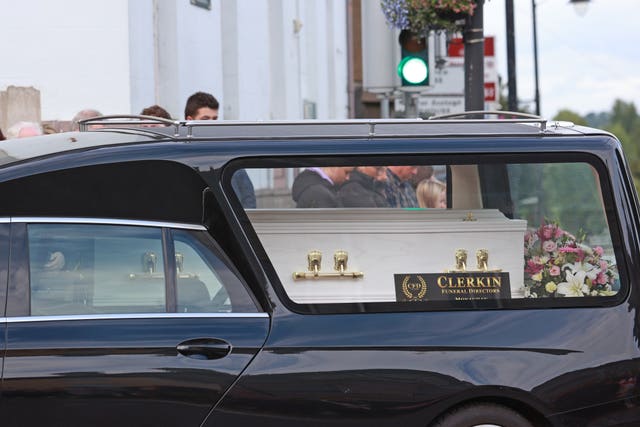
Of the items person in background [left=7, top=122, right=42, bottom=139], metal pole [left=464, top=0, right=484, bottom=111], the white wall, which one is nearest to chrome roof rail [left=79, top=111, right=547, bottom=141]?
person in background [left=7, top=122, right=42, bottom=139]

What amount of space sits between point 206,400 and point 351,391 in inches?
21.5

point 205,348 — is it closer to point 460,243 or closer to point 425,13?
point 460,243

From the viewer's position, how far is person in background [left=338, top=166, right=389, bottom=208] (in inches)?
220

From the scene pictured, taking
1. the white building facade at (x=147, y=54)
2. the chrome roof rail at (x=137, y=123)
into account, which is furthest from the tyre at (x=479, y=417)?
the white building facade at (x=147, y=54)

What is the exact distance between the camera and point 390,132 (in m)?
5.19

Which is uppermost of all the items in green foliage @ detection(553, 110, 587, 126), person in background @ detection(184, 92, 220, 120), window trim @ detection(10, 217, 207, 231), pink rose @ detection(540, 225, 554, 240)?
green foliage @ detection(553, 110, 587, 126)

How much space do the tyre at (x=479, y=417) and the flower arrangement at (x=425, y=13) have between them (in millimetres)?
6222

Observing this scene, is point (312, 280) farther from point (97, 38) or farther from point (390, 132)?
point (97, 38)

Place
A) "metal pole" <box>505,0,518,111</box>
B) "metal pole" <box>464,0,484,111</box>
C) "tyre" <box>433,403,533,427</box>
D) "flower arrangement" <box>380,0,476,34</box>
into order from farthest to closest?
"metal pole" <box>505,0,518,111</box>
"flower arrangement" <box>380,0,476,34</box>
"metal pole" <box>464,0,484,111</box>
"tyre" <box>433,403,533,427</box>

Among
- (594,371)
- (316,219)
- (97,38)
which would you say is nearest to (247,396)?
(316,219)

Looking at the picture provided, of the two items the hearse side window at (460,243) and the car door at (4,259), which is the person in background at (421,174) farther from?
the car door at (4,259)

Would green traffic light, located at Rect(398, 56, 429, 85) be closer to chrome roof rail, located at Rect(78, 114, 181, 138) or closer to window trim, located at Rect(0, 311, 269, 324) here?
chrome roof rail, located at Rect(78, 114, 181, 138)

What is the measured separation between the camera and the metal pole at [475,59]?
10.7 meters

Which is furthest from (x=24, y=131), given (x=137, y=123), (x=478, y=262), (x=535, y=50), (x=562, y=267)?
(x=535, y=50)
